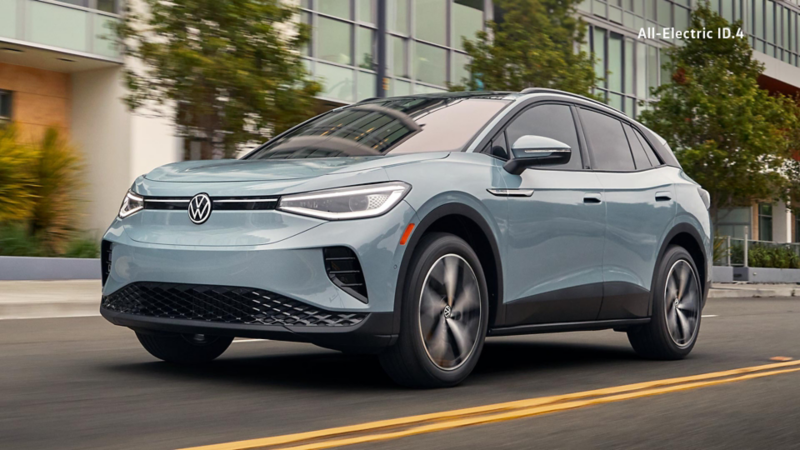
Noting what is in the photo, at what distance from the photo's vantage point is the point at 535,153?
612 centimetres

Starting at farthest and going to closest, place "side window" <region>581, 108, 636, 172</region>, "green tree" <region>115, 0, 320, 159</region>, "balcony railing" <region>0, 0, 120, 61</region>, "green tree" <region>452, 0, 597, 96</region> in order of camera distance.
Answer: "green tree" <region>452, 0, 597, 96</region> → "balcony railing" <region>0, 0, 120, 61</region> → "green tree" <region>115, 0, 320, 159</region> → "side window" <region>581, 108, 636, 172</region>

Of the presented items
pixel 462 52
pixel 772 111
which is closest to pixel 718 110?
pixel 772 111

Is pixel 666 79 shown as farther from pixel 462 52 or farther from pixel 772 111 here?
pixel 462 52

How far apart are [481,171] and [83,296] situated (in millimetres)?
7428

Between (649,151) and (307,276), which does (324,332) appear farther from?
(649,151)

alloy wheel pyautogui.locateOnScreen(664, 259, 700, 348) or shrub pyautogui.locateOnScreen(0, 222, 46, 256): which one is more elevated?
shrub pyautogui.locateOnScreen(0, 222, 46, 256)

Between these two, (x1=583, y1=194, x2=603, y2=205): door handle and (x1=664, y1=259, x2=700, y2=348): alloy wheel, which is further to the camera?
(x1=664, y1=259, x2=700, y2=348): alloy wheel

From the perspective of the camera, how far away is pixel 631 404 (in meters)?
5.55

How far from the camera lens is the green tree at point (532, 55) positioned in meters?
21.3

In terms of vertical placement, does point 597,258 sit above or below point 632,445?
above

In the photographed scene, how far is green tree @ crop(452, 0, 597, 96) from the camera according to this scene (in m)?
21.3

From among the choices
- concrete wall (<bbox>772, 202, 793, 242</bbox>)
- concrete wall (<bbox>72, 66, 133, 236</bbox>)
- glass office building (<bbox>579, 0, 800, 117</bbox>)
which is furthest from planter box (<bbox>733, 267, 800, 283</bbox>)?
concrete wall (<bbox>72, 66, 133, 236</bbox>)

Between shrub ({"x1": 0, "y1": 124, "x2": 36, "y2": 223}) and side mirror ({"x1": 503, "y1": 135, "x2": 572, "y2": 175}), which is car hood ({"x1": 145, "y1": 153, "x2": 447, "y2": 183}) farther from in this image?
shrub ({"x1": 0, "y1": 124, "x2": 36, "y2": 223})

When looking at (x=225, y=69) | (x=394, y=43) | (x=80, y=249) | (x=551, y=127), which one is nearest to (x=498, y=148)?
(x=551, y=127)
